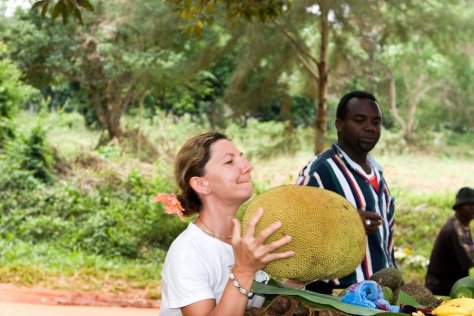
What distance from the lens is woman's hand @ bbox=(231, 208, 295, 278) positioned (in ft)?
5.14

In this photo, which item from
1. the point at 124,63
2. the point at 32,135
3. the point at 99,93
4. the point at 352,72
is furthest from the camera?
the point at 99,93

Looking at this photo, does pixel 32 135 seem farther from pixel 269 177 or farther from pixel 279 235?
pixel 279 235

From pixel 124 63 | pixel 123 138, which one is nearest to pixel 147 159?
pixel 123 138

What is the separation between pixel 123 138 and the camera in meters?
11.8

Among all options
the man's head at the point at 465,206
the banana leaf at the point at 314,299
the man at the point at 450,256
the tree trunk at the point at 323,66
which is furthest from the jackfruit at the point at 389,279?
the tree trunk at the point at 323,66

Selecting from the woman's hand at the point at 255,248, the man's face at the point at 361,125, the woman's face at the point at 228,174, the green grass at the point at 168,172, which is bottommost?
the green grass at the point at 168,172

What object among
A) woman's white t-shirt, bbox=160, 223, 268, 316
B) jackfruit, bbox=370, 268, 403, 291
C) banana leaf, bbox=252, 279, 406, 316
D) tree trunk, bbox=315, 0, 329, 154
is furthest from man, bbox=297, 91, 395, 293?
tree trunk, bbox=315, 0, 329, 154

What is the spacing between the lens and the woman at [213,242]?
1.61 m

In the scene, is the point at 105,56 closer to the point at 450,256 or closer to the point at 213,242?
the point at 450,256

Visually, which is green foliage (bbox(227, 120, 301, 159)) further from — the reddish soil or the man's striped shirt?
the man's striped shirt

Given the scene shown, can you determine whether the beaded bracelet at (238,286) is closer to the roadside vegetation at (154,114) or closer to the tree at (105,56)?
the roadside vegetation at (154,114)

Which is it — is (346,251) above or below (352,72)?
below

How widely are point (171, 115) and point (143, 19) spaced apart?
11.4 feet

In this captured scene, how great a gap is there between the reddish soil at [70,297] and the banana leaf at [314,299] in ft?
17.3
